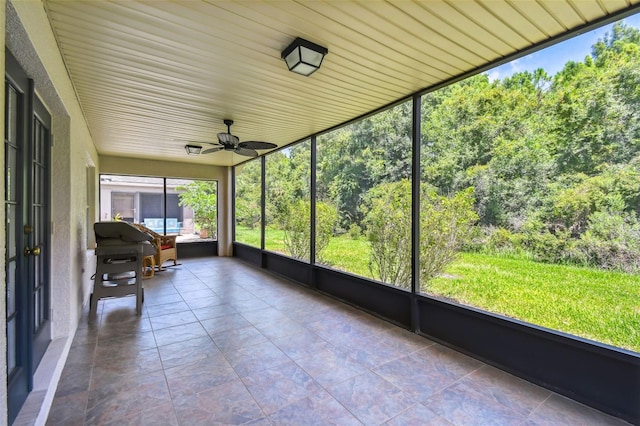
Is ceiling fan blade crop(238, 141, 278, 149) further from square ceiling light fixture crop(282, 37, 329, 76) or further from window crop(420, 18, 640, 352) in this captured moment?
window crop(420, 18, 640, 352)

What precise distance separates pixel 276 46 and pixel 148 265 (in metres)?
5.40

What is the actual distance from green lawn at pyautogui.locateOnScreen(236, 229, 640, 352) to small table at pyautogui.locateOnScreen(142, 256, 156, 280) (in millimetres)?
4169

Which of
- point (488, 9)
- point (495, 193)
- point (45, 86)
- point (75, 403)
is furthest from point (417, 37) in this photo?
point (75, 403)

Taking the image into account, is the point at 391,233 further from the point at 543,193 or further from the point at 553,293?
the point at 553,293

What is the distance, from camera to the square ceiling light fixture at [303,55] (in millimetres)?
2129

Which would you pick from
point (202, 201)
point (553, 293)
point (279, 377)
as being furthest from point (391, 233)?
point (202, 201)

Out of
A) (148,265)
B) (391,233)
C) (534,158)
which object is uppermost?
(534,158)

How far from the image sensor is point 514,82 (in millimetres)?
3893

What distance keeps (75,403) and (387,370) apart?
7.35ft

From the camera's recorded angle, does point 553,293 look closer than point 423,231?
Yes

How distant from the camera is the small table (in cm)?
559

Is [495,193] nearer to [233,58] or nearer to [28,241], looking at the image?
[233,58]

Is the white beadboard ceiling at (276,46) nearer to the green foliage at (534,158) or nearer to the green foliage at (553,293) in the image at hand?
the green foliage at (534,158)

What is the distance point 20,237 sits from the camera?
1778mm
